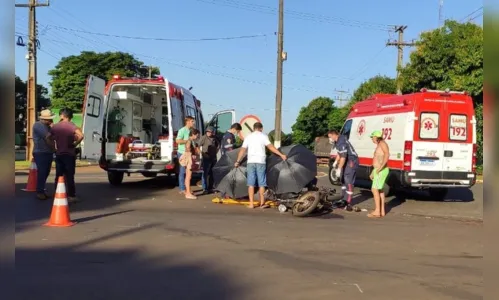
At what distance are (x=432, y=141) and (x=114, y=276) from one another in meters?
9.02

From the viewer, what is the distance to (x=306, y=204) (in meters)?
9.49

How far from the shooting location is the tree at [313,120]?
38562 mm

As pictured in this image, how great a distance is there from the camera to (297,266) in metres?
5.88

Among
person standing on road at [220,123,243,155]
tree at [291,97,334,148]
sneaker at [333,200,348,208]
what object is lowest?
sneaker at [333,200,348,208]

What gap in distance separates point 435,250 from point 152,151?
8.48 meters

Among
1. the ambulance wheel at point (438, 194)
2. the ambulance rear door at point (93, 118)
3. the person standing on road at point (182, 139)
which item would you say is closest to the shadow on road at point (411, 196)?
the ambulance wheel at point (438, 194)

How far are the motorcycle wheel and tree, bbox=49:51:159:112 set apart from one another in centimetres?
4151

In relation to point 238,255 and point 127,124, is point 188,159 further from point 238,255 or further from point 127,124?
point 238,255

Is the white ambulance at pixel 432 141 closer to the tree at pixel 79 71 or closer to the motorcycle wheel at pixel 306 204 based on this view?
the motorcycle wheel at pixel 306 204

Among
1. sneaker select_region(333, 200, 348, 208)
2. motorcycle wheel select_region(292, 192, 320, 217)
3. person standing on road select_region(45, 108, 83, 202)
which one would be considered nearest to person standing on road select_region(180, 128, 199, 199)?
person standing on road select_region(45, 108, 83, 202)

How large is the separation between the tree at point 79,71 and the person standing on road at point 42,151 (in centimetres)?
3892

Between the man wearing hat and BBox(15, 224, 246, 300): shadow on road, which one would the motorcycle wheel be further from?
BBox(15, 224, 246, 300): shadow on road

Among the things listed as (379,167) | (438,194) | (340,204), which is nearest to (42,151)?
(340,204)

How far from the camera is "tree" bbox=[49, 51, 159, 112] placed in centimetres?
4844
